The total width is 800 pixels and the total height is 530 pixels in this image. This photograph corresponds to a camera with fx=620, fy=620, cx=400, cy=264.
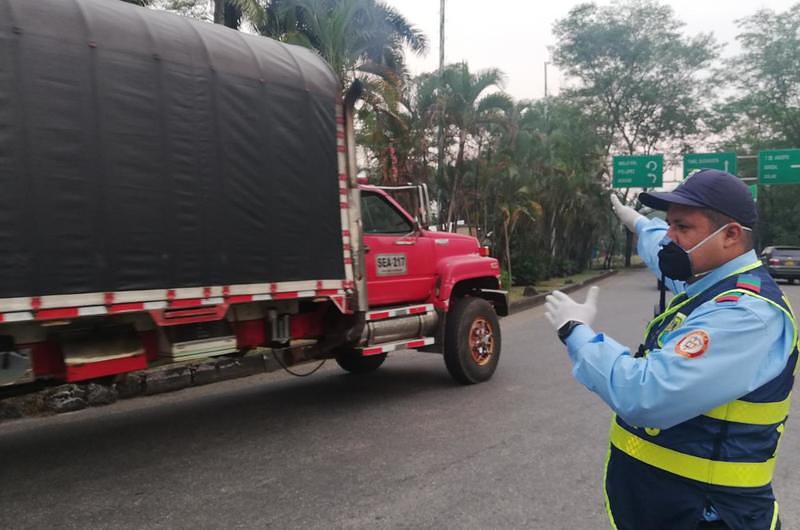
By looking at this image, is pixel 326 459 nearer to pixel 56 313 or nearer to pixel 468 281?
pixel 56 313

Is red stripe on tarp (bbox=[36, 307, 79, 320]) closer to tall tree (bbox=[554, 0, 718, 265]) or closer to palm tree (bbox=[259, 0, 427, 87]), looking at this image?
palm tree (bbox=[259, 0, 427, 87])

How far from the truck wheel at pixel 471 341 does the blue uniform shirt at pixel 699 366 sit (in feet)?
17.3

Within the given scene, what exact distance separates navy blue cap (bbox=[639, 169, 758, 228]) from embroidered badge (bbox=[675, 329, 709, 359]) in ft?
1.18

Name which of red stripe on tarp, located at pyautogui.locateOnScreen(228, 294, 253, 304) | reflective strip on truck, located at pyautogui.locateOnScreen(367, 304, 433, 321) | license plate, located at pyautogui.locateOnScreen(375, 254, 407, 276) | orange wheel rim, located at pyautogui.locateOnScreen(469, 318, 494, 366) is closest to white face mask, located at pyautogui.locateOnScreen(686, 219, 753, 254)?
red stripe on tarp, located at pyautogui.locateOnScreen(228, 294, 253, 304)

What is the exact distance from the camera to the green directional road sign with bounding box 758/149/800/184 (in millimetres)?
28516

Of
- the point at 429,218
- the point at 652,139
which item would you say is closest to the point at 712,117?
the point at 652,139

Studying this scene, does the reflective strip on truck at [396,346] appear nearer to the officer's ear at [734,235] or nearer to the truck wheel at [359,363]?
the truck wheel at [359,363]

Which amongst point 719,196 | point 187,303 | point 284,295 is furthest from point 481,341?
point 719,196

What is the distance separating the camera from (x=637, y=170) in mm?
27859

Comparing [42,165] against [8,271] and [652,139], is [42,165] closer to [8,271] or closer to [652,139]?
[8,271]

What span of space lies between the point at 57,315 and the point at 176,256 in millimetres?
866

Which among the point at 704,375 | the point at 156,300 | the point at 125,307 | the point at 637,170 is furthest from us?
the point at 637,170

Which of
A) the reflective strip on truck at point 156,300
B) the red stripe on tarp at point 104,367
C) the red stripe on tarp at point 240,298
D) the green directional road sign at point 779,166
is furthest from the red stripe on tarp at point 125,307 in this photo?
the green directional road sign at point 779,166

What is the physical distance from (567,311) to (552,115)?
81.4ft
